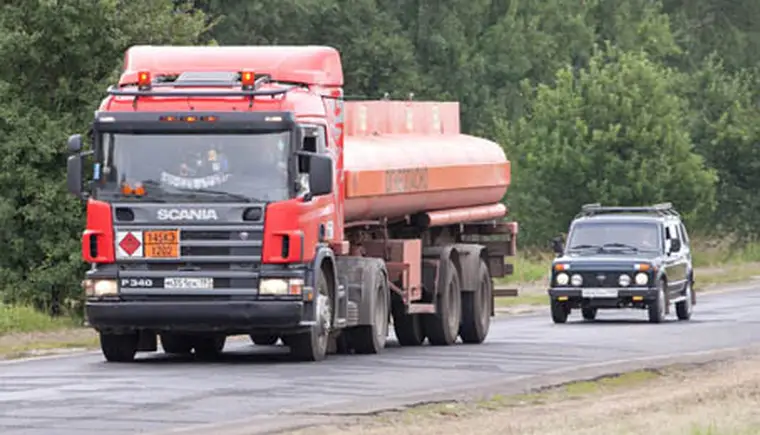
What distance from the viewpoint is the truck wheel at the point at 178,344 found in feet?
85.6

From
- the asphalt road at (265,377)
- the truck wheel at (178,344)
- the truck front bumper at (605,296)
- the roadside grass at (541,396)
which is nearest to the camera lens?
the asphalt road at (265,377)

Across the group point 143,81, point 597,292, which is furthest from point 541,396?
point 597,292

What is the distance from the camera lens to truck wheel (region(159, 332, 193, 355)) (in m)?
26.1

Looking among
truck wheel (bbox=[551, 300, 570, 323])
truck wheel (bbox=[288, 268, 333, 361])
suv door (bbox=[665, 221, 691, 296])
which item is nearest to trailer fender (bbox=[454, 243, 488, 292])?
truck wheel (bbox=[551, 300, 570, 323])

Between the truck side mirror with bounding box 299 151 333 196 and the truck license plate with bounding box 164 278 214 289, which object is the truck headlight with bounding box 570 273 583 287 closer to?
the truck side mirror with bounding box 299 151 333 196

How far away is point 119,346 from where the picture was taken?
24.2 m

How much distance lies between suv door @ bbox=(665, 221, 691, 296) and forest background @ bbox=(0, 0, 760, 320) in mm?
8490

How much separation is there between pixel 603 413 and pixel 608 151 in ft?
139

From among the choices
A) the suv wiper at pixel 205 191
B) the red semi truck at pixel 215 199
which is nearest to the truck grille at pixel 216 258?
the red semi truck at pixel 215 199

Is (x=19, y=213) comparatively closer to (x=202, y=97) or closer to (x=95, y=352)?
(x=95, y=352)

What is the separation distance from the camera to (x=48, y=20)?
33844 mm

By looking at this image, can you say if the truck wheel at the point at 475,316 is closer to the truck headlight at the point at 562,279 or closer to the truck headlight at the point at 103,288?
the truck headlight at the point at 562,279

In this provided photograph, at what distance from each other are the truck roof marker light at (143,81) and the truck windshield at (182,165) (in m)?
0.58

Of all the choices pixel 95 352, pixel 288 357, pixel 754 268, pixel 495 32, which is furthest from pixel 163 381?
pixel 495 32
